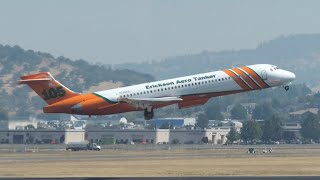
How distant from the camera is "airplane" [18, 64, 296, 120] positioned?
387 ft

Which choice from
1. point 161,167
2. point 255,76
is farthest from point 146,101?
point 255,76

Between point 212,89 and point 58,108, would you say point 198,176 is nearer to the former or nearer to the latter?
point 212,89

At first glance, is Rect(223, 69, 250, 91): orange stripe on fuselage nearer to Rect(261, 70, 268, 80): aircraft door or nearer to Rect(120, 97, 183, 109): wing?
Rect(261, 70, 268, 80): aircraft door

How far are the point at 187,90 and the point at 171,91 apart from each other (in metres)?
2.20

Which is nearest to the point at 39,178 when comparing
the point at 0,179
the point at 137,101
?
the point at 0,179

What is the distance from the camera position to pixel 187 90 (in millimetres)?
118500

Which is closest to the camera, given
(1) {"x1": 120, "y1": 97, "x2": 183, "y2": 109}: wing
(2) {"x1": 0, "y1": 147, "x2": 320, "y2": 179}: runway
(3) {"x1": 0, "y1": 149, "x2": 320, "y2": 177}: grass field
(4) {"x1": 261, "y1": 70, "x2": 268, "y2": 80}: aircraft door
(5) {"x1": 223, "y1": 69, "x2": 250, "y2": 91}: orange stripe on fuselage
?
(2) {"x1": 0, "y1": 147, "x2": 320, "y2": 179}: runway

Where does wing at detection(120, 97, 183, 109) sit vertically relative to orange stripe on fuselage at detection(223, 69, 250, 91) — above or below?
below

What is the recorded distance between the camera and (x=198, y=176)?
3925 inches

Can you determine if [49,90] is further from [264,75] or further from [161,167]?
[264,75]

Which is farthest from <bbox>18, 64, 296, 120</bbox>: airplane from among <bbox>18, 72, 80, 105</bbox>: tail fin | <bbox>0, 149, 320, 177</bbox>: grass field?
<bbox>0, 149, 320, 177</bbox>: grass field

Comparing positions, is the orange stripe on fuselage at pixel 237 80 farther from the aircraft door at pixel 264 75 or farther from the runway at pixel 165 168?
the runway at pixel 165 168

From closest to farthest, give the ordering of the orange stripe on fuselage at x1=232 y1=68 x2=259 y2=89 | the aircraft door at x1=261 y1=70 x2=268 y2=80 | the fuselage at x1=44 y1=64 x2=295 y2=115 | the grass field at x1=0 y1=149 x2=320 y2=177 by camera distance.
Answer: the grass field at x1=0 y1=149 x2=320 y2=177
the fuselage at x1=44 y1=64 x2=295 y2=115
the orange stripe on fuselage at x1=232 y1=68 x2=259 y2=89
the aircraft door at x1=261 y1=70 x2=268 y2=80

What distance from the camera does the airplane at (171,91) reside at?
11806 centimetres
